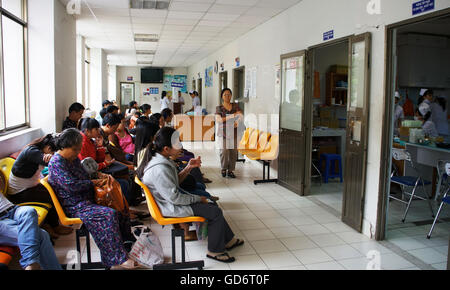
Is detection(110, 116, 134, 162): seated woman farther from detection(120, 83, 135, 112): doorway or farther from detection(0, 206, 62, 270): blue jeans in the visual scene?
detection(120, 83, 135, 112): doorway

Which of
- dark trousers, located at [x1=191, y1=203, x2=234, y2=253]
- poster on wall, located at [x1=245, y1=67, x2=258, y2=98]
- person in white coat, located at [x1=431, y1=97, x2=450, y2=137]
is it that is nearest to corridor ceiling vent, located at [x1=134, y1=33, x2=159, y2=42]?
poster on wall, located at [x1=245, y1=67, x2=258, y2=98]

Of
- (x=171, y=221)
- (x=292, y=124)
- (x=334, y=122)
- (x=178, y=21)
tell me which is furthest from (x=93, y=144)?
(x=334, y=122)

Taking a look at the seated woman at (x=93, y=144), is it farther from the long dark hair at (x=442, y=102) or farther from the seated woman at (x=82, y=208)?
the long dark hair at (x=442, y=102)

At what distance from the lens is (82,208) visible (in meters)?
2.91

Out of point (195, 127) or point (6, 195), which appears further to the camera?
point (195, 127)

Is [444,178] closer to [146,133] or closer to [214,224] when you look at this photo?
[214,224]

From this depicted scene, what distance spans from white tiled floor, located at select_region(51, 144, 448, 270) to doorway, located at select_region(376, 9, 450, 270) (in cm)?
7

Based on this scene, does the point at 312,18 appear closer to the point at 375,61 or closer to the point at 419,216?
the point at 375,61

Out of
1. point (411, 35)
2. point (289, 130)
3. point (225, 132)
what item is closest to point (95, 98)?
point (225, 132)

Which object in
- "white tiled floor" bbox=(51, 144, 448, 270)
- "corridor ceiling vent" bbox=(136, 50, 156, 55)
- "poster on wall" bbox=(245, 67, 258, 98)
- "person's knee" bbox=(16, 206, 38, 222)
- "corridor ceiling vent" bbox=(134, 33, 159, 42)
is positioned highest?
"corridor ceiling vent" bbox=(136, 50, 156, 55)

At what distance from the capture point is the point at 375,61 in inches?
146

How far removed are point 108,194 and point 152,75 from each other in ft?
51.7

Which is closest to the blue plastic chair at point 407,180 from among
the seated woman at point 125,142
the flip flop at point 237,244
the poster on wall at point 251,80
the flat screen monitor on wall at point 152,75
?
the flip flop at point 237,244

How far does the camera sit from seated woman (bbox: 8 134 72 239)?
3.30 meters
